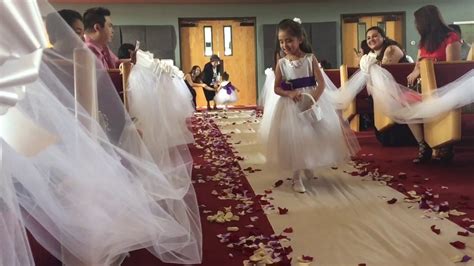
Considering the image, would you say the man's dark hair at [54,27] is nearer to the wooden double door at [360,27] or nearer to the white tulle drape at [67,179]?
the white tulle drape at [67,179]

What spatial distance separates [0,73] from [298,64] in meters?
2.42

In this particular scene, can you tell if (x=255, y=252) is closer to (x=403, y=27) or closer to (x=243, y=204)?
(x=243, y=204)

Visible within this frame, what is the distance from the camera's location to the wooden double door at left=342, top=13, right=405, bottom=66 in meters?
12.0

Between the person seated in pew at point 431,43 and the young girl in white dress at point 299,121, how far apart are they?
86 centimetres

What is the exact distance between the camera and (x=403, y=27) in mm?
11844

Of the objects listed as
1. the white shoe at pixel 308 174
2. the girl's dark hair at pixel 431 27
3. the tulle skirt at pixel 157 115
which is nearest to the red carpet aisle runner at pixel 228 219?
the tulle skirt at pixel 157 115

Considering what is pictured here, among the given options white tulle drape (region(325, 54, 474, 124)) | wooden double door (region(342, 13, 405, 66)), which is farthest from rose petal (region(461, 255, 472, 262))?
wooden double door (region(342, 13, 405, 66))

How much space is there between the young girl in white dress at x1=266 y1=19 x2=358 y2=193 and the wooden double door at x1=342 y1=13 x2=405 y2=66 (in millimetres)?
9347

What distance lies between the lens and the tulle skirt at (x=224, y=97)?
11.4 meters

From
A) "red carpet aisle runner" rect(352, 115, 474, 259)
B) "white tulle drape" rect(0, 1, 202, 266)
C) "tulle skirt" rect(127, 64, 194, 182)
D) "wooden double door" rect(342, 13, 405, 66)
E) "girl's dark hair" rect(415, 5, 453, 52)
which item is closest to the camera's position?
"white tulle drape" rect(0, 1, 202, 266)

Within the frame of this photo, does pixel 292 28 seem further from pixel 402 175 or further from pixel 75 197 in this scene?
pixel 75 197

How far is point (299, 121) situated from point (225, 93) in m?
8.47

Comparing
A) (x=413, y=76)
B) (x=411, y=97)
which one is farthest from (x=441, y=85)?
(x=413, y=76)

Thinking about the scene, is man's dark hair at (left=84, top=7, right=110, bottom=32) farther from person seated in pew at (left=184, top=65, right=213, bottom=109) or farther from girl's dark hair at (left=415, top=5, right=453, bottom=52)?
person seated in pew at (left=184, top=65, right=213, bottom=109)
